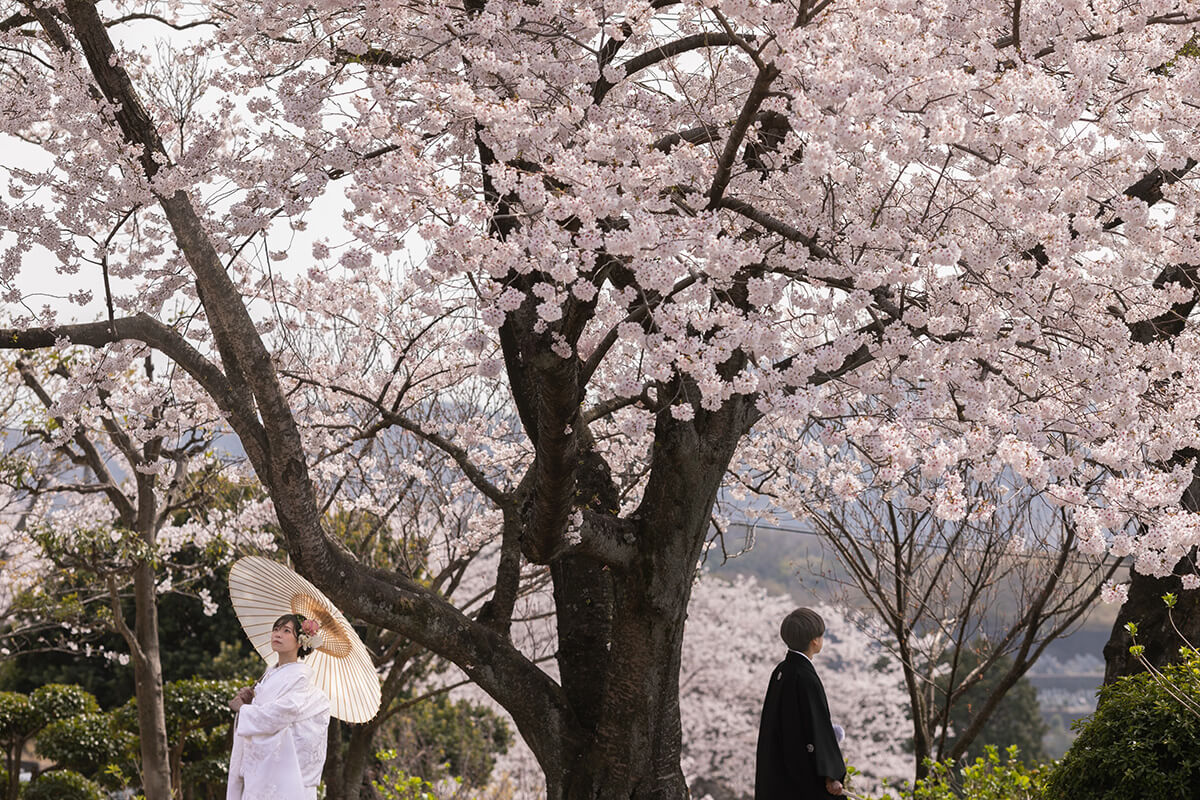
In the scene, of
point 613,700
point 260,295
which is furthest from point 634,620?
point 260,295

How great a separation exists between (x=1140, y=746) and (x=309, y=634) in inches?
132

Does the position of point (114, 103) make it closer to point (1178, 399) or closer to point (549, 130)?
point (549, 130)

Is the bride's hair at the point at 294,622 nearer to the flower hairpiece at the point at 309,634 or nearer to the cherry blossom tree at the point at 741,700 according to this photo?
the flower hairpiece at the point at 309,634

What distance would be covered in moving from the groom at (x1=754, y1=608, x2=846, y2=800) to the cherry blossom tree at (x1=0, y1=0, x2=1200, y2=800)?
0.64m

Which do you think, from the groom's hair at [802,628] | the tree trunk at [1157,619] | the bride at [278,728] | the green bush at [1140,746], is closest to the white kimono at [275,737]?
the bride at [278,728]

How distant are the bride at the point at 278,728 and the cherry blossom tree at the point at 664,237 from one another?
12.5 inches

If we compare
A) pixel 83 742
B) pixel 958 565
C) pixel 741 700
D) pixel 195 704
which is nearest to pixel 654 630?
pixel 958 565

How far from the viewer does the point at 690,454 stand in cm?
489

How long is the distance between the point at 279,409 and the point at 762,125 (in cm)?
242

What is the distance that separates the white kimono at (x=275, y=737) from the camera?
4375 millimetres

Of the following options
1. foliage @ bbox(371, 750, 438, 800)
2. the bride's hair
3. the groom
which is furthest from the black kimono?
foliage @ bbox(371, 750, 438, 800)

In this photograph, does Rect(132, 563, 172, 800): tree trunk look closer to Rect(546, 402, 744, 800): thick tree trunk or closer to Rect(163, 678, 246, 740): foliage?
Rect(163, 678, 246, 740): foliage

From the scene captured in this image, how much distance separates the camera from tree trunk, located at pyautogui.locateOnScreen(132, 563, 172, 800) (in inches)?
314

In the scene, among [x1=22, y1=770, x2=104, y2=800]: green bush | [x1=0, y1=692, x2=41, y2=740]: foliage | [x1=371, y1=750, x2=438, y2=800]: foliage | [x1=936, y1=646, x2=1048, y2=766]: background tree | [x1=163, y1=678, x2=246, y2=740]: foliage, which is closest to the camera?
[x1=371, y1=750, x2=438, y2=800]: foliage
